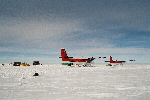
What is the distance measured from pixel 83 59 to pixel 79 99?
1961 inches

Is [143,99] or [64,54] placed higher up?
[64,54]

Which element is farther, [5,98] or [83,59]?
[83,59]

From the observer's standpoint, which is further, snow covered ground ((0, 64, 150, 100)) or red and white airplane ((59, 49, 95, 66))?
red and white airplane ((59, 49, 95, 66))

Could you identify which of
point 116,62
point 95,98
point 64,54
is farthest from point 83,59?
point 95,98

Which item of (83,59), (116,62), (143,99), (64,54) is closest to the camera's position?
(143,99)

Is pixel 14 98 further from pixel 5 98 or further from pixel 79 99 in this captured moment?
pixel 79 99

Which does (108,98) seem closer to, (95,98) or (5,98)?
(95,98)

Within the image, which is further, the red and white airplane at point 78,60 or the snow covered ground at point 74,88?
the red and white airplane at point 78,60

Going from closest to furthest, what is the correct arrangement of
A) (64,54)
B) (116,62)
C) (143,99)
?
(143,99) → (64,54) → (116,62)

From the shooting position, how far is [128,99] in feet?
20.8

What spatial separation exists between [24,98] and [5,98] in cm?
95

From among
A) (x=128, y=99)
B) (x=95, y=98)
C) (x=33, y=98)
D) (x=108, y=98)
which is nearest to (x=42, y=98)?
(x=33, y=98)

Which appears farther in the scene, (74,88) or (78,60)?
(78,60)

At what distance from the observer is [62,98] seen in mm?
6484
